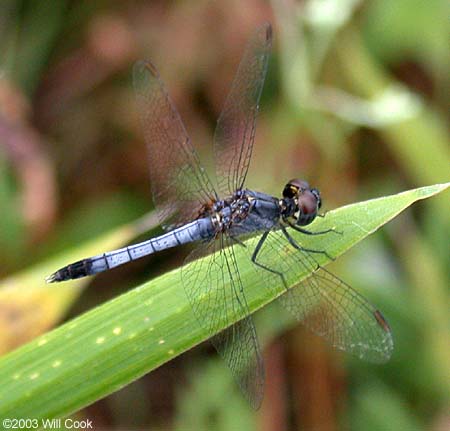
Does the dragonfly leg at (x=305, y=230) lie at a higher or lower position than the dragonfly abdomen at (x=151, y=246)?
lower

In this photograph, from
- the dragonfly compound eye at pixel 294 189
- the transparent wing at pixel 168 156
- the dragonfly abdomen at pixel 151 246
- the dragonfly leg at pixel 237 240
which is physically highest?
the transparent wing at pixel 168 156

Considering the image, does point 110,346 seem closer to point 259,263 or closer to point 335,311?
point 259,263

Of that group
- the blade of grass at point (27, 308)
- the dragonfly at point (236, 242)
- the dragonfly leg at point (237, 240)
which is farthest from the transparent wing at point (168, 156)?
the blade of grass at point (27, 308)

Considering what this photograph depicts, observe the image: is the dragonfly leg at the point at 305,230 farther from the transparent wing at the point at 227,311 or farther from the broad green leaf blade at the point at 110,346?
the transparent wing at the point at 227,311

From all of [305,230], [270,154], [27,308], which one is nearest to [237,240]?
[305,230]

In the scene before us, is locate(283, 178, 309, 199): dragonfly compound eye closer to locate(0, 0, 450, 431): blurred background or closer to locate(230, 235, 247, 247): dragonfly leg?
locate(230, 235, 247, 247): dragonfly leg

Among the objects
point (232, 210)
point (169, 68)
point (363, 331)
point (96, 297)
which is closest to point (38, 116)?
point (169, 68)

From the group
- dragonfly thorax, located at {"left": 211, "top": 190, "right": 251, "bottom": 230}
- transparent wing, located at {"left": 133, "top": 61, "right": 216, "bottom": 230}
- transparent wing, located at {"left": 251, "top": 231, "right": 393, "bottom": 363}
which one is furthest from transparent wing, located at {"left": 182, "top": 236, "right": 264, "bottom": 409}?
transparent wing, located at {"left": 133, "top": 61, "right": 216, "bottom": 230}
